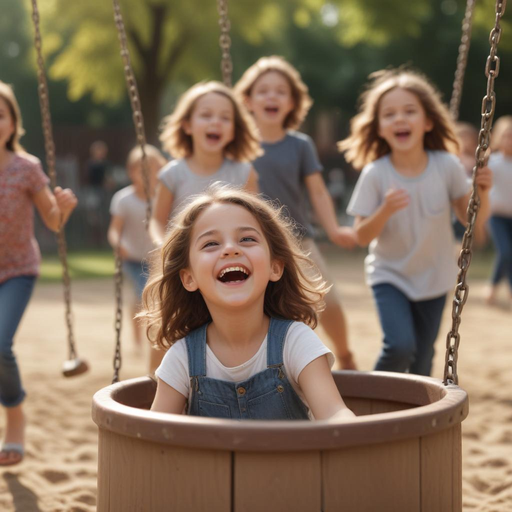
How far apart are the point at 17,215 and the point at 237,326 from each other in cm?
178

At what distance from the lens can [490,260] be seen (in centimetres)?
1600

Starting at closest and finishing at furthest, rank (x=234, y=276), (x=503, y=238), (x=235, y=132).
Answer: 1. (x=234, y=276)
2. (x=235, y=132)
3. (x=503, y=238)

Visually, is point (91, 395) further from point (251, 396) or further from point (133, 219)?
point (251, 396)

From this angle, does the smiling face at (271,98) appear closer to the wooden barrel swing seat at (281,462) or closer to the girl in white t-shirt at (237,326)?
the girl in white t-shirt at (237,326)

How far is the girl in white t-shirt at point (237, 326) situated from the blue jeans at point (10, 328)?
1278mm

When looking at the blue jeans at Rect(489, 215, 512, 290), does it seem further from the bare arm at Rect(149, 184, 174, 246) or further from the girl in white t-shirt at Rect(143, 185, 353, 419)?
the girl in white t-shirt at Rect(143, 185, 353, 419)

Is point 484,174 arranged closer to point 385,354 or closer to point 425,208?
point 425,208

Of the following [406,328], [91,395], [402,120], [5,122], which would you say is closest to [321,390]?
[406,328]

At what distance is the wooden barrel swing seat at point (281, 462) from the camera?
198 centimetres

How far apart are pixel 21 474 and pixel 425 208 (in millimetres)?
2065

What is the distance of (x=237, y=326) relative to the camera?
104 inches

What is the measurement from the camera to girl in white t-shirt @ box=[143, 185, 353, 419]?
2.50 metres

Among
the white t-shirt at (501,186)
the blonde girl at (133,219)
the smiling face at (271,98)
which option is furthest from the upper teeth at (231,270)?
the white t-shirt at (501,186)

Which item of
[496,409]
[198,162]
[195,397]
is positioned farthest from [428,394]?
[496,409]
